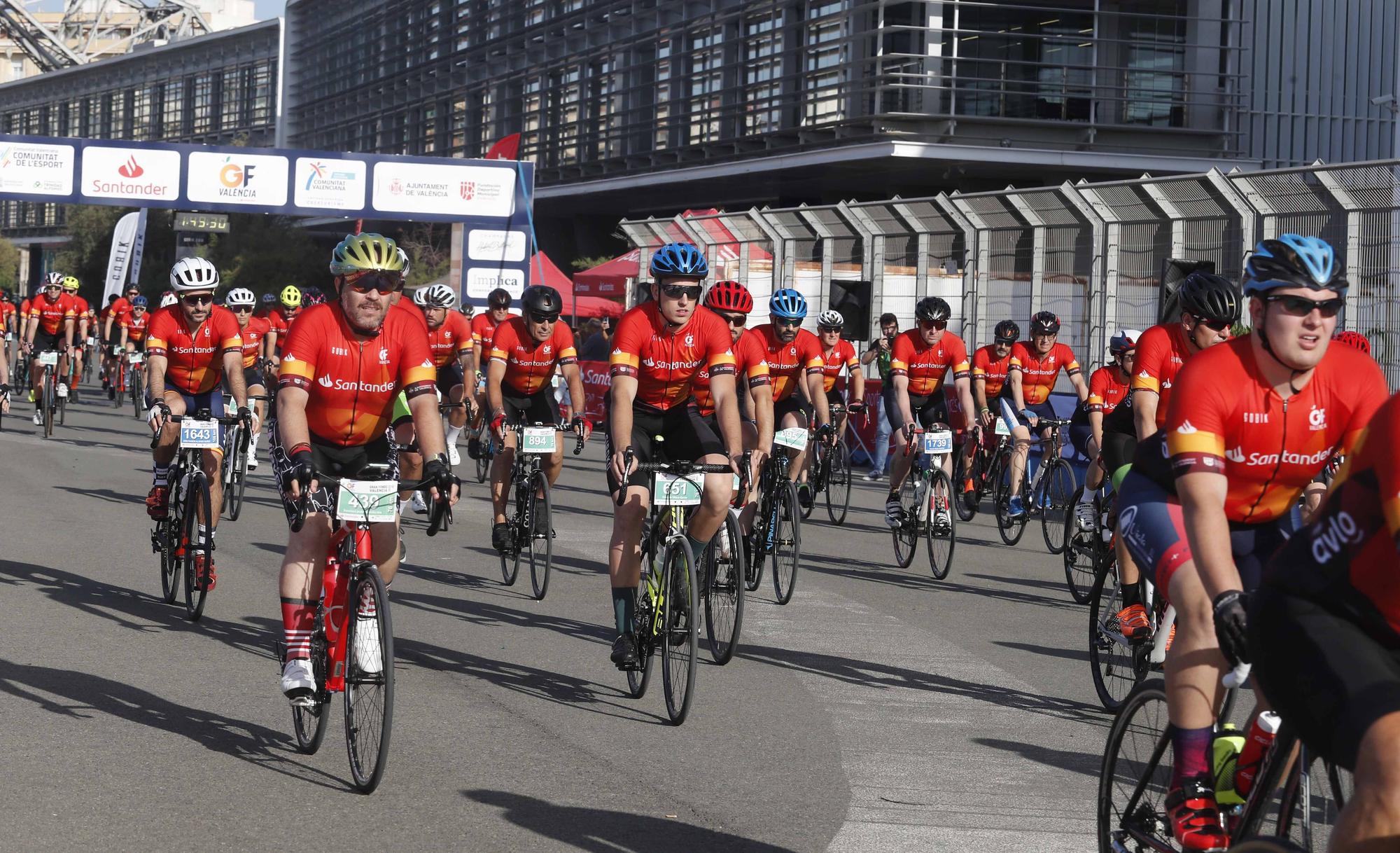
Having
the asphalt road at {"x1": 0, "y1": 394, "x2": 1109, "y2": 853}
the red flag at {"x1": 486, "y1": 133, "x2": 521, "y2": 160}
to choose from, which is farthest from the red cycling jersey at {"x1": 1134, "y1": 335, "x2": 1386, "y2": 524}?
the red flag at {"x1": 486, "y1": 133, "x2": 521, "y2": 160}

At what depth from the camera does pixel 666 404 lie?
834 centimetres

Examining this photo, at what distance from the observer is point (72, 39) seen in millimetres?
122812

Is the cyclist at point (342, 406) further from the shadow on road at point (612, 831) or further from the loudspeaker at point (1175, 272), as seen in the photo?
the loudspeaker at point (1175, 272)

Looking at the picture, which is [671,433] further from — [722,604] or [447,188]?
[447,188]

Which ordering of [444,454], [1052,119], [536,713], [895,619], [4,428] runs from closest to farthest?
[444,454] → [536,713] → [895,619] → [4,428] → [1052,119]

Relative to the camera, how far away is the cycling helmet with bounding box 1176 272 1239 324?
24.3 ft

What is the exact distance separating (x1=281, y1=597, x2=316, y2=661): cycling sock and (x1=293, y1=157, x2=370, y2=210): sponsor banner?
25.7 meters

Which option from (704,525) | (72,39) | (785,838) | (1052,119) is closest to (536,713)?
(704,525)

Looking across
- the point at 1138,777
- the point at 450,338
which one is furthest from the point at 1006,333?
the point at 1138,777

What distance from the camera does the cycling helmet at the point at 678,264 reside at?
26.3 feet

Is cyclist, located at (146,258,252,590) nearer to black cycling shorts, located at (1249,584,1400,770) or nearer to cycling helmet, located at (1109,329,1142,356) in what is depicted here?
cycling helmet, located at (1109,329,1142,356)

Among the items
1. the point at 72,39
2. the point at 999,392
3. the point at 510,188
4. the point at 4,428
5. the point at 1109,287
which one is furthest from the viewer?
the point at 72,39

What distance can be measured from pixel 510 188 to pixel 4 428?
33.0 feet

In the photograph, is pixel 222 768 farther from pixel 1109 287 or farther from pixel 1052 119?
pixel 1052 119
